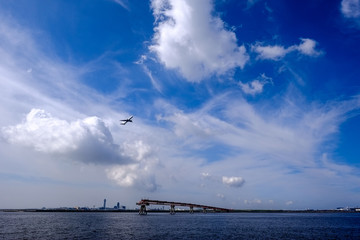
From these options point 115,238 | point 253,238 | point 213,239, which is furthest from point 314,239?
point 115,238

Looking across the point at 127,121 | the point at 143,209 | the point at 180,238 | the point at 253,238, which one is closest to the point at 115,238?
the point at 180,238

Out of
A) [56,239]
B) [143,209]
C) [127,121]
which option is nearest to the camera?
[56,239]

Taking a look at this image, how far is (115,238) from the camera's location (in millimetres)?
52188

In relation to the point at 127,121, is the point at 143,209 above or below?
below

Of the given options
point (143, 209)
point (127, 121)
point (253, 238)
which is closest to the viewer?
point (253, 238)

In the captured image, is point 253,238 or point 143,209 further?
point 143,209

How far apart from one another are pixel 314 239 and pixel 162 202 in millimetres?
148188

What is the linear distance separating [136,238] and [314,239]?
123 ft

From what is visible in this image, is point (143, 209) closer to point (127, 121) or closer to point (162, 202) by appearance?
point (162, 202)

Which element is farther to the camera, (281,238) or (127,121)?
(127,121)

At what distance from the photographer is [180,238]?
172 feet

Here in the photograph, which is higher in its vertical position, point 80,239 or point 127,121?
point 127,121

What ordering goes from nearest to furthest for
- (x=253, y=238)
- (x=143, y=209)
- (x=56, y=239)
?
(x=56, y=239), (x=253, y=238), (x=143, y=209)

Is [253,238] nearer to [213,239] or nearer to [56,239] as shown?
[213,239]
